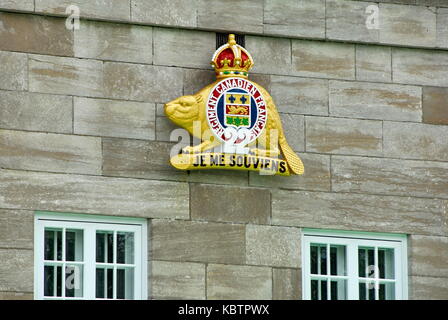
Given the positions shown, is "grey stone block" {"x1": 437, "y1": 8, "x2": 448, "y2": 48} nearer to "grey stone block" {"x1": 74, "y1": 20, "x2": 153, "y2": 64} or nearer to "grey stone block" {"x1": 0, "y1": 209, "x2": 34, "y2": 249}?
"grey stone block" {"x1": 74, "y1": 20, "x2": 153, "y2": 64}

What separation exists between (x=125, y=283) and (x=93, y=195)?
1.38m

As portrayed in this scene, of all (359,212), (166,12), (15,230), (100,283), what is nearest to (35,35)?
(166,12)

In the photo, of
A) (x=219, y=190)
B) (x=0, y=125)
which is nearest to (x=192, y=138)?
(x=219, y=190)

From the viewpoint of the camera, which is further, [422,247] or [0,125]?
[422,247]

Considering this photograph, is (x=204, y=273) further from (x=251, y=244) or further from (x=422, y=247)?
(x=422, y=247)

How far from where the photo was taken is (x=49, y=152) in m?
30.7

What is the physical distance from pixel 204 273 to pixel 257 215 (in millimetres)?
1255

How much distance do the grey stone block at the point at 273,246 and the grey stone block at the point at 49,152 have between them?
254 cm

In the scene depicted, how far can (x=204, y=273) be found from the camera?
102ft

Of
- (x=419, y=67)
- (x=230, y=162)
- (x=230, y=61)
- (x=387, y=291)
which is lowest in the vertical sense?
(x=387, y=291)

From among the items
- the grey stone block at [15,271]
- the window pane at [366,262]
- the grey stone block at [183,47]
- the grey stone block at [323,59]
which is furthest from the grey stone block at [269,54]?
the grey stone block at [15,271]

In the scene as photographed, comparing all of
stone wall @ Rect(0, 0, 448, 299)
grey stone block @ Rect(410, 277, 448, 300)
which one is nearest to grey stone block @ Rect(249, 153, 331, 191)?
stone wall @ Rect(0, 0, 448, 299)

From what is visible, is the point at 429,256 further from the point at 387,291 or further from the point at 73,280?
the point at 73,280

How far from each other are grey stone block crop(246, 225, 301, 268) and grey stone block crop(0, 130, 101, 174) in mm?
2536
